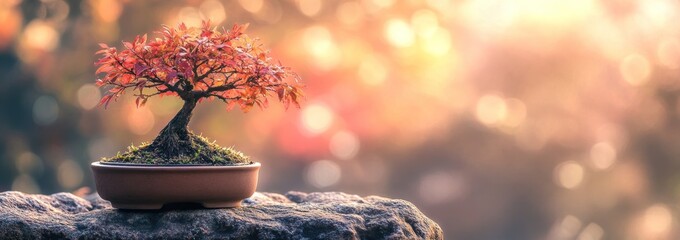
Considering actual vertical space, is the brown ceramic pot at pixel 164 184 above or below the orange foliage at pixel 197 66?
below

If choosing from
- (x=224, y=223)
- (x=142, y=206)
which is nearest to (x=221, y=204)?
(x=224, y=223)

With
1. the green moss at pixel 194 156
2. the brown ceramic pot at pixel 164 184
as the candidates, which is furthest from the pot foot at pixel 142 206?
the green moss at pixel 194 156

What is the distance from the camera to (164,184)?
266 cm

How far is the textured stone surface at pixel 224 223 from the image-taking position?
2613 millimetres

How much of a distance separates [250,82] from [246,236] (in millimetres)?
549

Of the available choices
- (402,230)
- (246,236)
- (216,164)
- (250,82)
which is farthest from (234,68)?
(402,230)

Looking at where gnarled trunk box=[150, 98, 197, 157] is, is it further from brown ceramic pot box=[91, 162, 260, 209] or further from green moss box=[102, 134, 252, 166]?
brown ceramic pot box=[91, 162, 260, 209]

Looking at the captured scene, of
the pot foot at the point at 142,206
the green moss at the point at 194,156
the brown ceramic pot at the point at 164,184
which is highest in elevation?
the green moss at the point at 194,156

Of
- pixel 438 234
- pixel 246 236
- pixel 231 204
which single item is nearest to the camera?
pixel 246 236

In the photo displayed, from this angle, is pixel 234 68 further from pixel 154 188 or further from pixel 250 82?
pixel 154 188

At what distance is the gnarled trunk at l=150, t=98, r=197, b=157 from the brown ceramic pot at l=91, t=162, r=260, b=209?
16 centimetres

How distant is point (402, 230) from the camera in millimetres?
2785

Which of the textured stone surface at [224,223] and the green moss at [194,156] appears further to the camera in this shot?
the green moss at [194,156]

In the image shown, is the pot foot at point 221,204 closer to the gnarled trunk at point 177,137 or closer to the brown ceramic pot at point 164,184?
the brown ceramic pot at point 164,184
